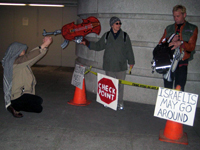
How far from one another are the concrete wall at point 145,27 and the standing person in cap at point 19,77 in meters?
2.33

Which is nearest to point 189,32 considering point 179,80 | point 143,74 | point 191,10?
point 179,80

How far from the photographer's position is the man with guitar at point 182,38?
A: 429 centimetres

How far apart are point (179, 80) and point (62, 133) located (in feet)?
7.73

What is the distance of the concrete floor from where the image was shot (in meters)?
3.79

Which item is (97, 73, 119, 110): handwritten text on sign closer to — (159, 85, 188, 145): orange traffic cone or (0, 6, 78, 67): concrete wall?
(159, 85, 188, 145): orange traffic cone

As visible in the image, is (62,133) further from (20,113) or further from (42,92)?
(42,92)

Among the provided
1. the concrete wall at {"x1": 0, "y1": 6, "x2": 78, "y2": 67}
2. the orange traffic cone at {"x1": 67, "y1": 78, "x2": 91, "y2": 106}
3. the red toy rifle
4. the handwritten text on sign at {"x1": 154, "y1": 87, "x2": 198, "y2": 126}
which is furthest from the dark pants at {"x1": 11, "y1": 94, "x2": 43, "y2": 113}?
the concrete wall at {"x1": 0, "y1": 6, "x2": 78, "y2": 67}

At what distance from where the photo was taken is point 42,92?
6.89 m

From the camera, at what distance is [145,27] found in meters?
5.97

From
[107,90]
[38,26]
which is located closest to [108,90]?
[107,90]

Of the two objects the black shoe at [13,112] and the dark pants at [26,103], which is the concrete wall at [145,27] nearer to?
the dark pants at [26,103]

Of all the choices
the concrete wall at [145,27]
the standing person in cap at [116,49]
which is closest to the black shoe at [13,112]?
Result: the standing person in cap at [116,49]

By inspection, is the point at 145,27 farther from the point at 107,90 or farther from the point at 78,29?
the point at 107,90

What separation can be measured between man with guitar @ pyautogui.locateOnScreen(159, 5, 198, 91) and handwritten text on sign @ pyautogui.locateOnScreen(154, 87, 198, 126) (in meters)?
0.69
